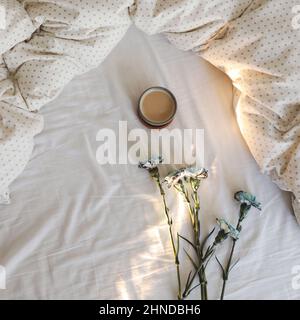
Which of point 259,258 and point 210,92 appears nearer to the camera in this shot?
point 259,258

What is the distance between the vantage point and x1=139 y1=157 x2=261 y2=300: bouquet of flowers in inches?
38.0

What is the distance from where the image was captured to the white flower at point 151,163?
3.27ft

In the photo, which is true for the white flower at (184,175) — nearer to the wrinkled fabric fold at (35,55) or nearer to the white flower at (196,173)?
the white flower at (196,173)

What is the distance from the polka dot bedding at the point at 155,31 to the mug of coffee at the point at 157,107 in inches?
6.3

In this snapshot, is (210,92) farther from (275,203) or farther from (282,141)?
(275,203)

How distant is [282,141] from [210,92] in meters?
0.24

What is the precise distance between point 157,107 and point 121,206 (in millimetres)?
275

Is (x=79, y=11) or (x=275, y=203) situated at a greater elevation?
(x=79, y=11)

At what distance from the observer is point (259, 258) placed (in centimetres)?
100

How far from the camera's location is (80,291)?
3.11ft

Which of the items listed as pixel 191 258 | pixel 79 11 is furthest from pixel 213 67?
pixel 191 258

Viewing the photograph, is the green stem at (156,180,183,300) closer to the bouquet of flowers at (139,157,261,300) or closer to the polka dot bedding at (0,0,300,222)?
the bouquet of flowers at (139,157,261,300)

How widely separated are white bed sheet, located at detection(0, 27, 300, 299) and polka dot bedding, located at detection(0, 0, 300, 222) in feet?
0.16
